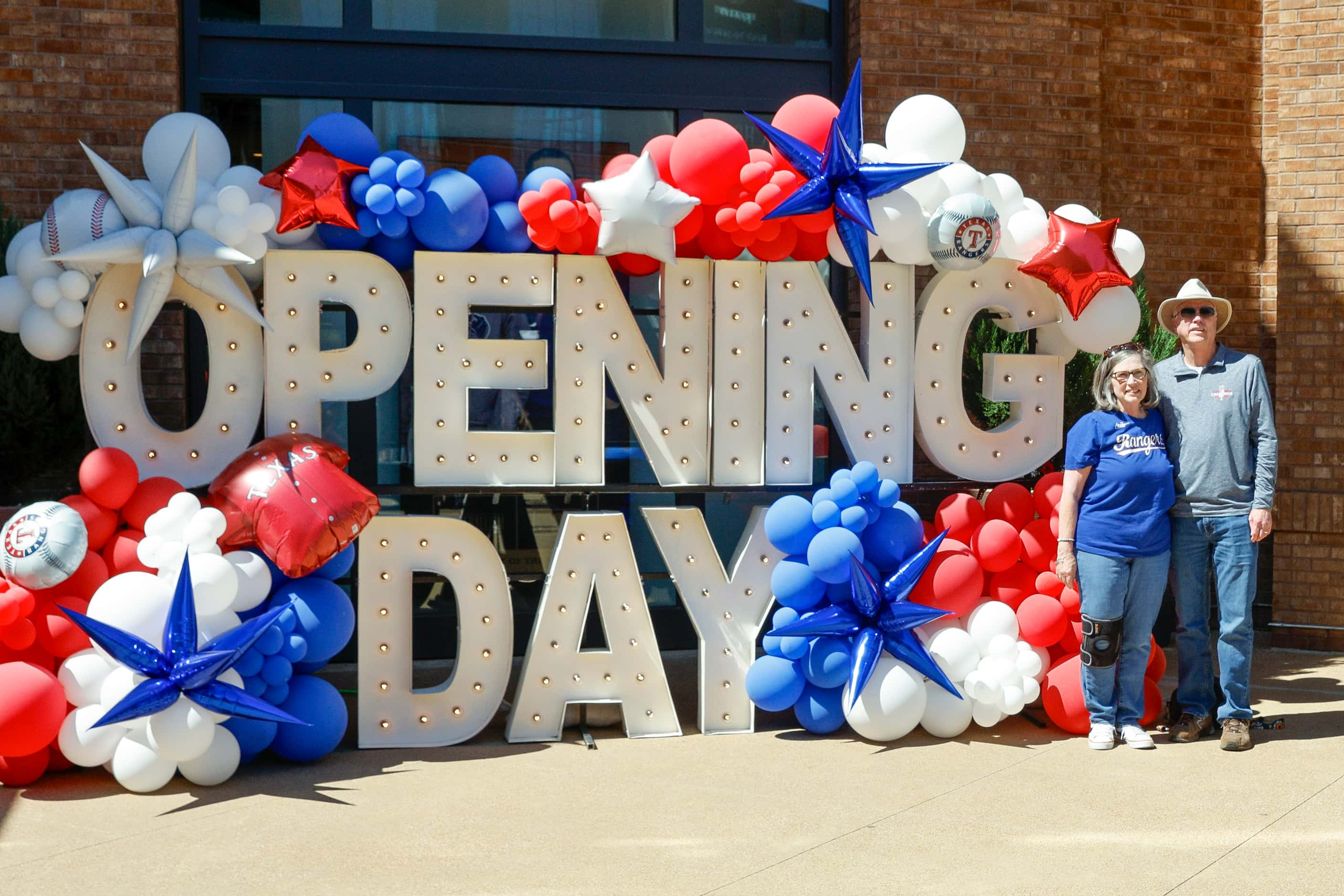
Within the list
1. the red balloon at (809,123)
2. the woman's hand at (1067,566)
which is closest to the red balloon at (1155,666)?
the woman's hand at (1067,566)

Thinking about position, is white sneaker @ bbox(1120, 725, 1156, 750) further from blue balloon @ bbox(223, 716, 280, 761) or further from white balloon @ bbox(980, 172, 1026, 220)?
blue balloon @ bbox(223, 716, 280, 761)

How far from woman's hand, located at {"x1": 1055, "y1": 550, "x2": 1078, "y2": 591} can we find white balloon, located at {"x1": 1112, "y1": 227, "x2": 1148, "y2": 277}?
1437mm

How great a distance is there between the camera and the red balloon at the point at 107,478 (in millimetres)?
4895

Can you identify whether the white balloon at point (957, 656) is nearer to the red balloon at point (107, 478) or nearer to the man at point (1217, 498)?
the man at point (1217, 498)

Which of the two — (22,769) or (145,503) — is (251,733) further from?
(145,503)

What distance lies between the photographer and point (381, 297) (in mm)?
5504

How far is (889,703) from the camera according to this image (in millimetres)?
5285

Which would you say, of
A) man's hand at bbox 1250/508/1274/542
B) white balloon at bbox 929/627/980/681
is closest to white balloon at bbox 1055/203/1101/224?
man's hand at bbox 1250/508/1274/542

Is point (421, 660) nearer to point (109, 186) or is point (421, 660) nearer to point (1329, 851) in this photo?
point (109, 186)

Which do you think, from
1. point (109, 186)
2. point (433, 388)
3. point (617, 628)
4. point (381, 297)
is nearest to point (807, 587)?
point (617, 628)

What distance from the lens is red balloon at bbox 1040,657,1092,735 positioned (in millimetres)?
5469

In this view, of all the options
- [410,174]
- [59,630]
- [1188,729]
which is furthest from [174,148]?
[1188,729]

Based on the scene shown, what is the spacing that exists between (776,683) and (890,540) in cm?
78

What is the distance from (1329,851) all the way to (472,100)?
5.34 m
